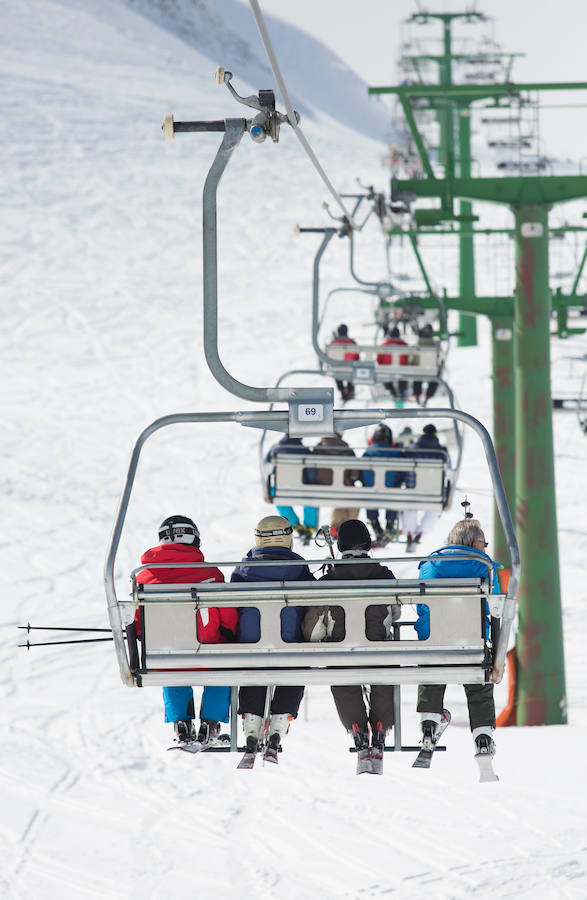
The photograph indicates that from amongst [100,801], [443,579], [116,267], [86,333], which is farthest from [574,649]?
[116,267]

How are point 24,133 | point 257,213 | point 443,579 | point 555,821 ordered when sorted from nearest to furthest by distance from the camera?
point 443,579
point 555,821
point 257,213
point 24,133

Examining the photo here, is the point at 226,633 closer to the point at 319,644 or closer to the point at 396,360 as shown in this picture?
the point at 319,644

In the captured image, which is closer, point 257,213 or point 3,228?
point 3,228

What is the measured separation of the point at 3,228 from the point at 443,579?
107ft

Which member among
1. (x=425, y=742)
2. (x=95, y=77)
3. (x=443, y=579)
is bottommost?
(x=425, y=742)

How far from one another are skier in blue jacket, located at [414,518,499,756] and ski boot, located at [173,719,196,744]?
3.12 feet

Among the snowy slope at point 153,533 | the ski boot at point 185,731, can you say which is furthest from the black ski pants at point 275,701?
the snowy slope at point 153,533

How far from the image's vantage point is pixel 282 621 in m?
4.62

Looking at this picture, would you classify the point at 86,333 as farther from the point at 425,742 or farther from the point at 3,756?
the point at 425,742

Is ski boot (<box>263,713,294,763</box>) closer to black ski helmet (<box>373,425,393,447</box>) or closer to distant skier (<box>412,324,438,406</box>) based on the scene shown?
black ski helmet (<box>373,425,393,447</box>)

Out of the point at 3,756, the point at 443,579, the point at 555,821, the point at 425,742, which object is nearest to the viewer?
the point at 443,579

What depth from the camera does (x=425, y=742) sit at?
198 inches

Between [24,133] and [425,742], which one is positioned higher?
[24,133]

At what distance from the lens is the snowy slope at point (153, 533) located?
805 cm
